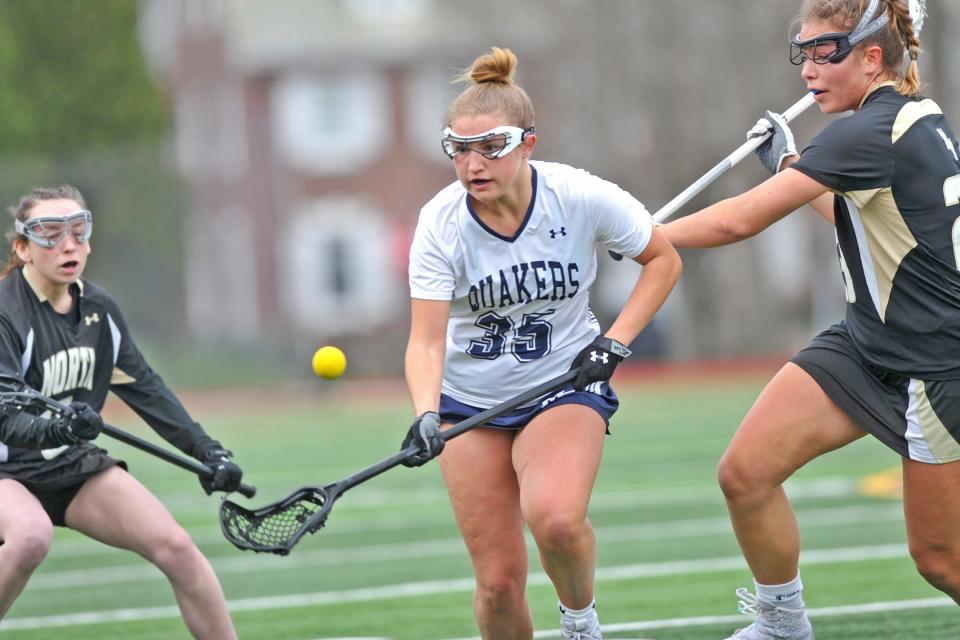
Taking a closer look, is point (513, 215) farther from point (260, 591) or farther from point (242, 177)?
point (242, 177)

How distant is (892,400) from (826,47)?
3.95ft

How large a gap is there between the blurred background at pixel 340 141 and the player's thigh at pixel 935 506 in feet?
57.1

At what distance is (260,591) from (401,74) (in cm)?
2556

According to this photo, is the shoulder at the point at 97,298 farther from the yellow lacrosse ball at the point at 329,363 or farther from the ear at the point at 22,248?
the yellow lacrosse ball at the point at 329,363

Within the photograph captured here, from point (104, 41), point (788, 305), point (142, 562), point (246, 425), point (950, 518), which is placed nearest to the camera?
point (950, 518)

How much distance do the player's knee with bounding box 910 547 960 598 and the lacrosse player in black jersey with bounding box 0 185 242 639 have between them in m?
2.47

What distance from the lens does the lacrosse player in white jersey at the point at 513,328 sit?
519 cm

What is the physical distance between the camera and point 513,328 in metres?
5.45

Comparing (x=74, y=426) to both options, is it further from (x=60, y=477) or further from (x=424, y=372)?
(x=424, y=372)

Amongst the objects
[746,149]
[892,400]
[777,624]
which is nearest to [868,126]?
[746,149]

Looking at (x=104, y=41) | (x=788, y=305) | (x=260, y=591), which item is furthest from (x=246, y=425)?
(x=788, y=305)

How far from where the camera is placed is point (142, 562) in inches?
381

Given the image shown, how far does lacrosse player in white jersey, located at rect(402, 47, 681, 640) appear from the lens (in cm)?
519

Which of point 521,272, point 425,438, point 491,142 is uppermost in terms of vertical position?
point 491,142
